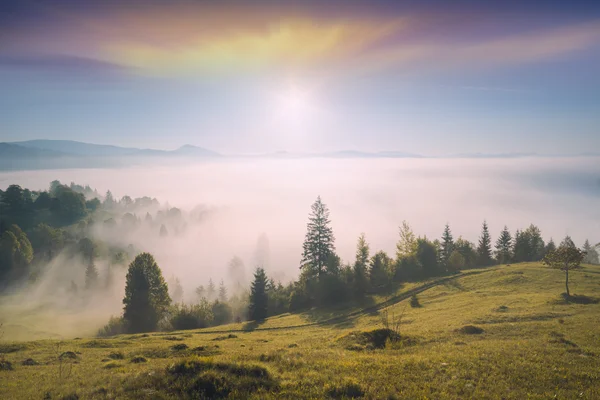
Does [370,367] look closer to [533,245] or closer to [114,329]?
[114,329]

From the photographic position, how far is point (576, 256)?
45031 mm

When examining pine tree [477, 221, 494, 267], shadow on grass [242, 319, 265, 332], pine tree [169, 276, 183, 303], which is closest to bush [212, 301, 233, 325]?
shadow on grass [242, 319, 265, 332]

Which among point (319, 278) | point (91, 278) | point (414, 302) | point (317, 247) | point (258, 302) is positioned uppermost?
point (317, 247)

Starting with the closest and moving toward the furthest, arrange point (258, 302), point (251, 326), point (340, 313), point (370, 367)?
point (370, 367)
point (251, 326)
point (340, 313)
point (258, 302)

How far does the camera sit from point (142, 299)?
216 ft

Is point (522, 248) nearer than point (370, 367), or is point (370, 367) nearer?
point (370, 367)

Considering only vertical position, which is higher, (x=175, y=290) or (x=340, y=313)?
(x=340, y=313)

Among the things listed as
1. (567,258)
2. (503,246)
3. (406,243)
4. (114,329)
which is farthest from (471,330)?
(503,246)

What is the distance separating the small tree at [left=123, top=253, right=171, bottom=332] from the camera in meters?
65.1

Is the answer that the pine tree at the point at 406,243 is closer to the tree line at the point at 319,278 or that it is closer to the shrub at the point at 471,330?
the tree line at the point at 319,278

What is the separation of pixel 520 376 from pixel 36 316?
381ft

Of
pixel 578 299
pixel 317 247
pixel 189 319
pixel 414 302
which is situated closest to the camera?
pixel 578 299

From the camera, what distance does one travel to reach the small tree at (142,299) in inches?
2564

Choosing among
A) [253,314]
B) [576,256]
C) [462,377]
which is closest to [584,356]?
[462,377]
